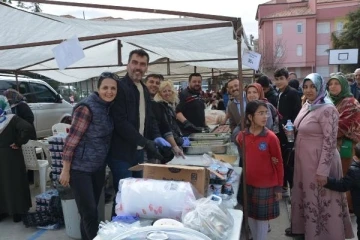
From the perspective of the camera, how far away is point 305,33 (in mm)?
46188

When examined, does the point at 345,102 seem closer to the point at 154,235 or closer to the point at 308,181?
the point at 308,181

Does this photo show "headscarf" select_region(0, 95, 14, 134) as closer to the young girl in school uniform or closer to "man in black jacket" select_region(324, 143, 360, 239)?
the young girl in school uniform

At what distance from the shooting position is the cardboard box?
219 centimetres

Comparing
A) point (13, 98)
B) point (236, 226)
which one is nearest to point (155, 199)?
point (236, 226)

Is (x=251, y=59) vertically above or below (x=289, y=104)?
above

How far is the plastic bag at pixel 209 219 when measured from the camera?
5.69 ft

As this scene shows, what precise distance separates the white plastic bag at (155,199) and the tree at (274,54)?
3941 cm

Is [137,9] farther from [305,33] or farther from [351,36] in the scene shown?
[305,33]

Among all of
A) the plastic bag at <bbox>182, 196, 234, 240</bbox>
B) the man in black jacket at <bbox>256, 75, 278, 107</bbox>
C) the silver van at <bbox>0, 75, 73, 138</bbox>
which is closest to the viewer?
the plastic bag at <bbox>182, 196, 234, 240</bbox>

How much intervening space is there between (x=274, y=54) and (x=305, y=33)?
237 inches

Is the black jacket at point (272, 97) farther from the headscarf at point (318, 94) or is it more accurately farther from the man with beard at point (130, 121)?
the man with beard at point (130, 121)

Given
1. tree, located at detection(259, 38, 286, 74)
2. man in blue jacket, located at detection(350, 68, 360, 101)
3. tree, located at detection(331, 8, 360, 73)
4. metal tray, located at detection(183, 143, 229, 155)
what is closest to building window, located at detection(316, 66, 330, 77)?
tree, located at detection(259, 38, 286, 74)

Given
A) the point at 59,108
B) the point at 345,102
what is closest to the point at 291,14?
the point at 59,108

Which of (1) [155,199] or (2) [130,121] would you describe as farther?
(2) [130,121]
